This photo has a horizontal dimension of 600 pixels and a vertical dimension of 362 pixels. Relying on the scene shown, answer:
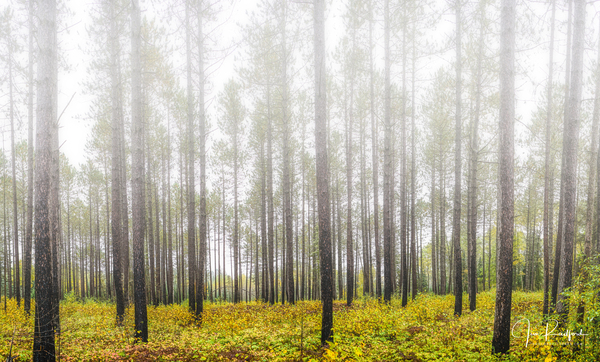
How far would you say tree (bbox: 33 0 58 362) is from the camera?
5355 mm

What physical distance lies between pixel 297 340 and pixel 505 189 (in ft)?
19.3

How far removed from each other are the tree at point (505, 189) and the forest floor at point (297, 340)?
0.51 meters

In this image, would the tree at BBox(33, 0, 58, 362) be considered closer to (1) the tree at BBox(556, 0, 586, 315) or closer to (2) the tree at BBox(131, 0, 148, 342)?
(2) the tree at BBox(131, 0, 148, 342)

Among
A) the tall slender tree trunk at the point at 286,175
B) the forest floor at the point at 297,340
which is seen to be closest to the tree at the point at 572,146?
the forest floor at the point at 297,340

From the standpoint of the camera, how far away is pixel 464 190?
853 inches

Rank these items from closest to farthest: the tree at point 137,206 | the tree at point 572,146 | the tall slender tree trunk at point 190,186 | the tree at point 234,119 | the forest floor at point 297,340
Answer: the forest floor at point 297,340 < the tree at point 572,146 < the tree at point 137,206 < the tall slender tree trunk at point 190,186 < the tree at point 234,119

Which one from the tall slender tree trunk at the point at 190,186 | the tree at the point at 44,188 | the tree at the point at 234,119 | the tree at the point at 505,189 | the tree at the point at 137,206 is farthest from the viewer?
the tree at the point at 234,119

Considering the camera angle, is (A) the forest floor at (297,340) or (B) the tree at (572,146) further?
(B) the tree at (572,146)

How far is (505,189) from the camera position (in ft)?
19.6

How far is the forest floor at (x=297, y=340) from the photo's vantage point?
241 inches

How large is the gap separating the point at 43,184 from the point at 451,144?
61.9 ft

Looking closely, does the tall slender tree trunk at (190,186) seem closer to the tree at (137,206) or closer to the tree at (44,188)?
the tree at (137,206)

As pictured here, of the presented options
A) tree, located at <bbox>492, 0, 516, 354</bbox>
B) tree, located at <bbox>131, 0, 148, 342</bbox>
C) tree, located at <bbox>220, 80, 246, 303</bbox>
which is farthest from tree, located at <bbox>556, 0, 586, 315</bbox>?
tree, located at <bbox>220, 80, 246, 303</bbox>

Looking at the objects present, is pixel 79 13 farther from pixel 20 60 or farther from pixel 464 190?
pixel 464 190
